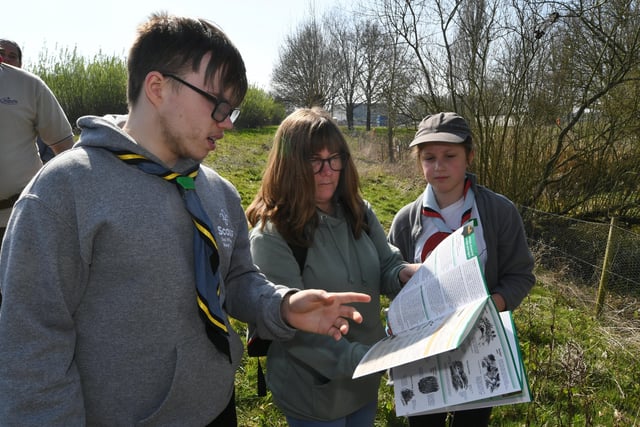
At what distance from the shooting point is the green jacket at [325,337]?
183cm

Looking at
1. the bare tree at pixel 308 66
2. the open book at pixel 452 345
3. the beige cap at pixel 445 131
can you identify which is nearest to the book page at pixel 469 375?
the open book at pixel 452 345

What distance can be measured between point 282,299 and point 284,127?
818 mm

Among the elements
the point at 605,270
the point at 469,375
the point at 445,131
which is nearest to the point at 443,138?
the point at 445,131

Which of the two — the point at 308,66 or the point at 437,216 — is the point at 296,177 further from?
the point at 308,66

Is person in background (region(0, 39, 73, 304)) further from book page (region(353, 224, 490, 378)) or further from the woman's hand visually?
book page (region(353, 224, 490, 378))

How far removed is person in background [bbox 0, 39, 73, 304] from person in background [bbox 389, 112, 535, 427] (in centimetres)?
258

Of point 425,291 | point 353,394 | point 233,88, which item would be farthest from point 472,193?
point 233,88

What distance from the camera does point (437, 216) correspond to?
96.7 inches

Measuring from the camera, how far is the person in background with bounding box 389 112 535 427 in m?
2.30

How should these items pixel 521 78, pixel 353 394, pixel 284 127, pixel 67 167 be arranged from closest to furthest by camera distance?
1. pixel 67 167
2. pixel 353 394
3. pixel 284 127
4. pixel 521 78

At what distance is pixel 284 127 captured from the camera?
208 centimetres

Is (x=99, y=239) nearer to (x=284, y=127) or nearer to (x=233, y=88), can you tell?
(x=233, y=88)

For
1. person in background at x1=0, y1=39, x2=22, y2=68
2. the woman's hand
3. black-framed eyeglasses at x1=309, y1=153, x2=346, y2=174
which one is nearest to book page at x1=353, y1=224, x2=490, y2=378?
the woman's hand

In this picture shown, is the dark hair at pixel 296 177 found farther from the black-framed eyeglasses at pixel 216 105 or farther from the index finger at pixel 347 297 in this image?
the black-framed eyeglasses at pixel 216 105
